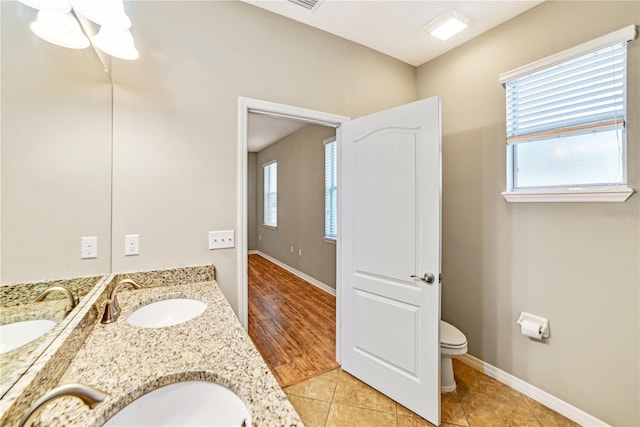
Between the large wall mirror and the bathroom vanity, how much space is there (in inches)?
2.4

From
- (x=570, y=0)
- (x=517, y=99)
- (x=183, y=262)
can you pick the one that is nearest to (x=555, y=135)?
(x=517, y=99)

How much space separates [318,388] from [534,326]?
1.52 metres

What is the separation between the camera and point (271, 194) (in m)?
6.48

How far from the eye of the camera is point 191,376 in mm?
820

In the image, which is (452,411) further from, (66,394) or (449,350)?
(66,394)

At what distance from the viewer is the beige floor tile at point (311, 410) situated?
1.68 m

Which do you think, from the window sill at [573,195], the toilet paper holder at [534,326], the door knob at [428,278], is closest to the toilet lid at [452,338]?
the toilet paper holder at [534,326]

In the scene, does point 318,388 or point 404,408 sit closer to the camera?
point 404,408

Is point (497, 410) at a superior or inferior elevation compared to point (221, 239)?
inferior

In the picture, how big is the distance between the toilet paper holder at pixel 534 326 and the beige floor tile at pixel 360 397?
1.00 m

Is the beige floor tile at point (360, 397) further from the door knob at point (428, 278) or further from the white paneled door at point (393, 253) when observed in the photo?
the door knob at point (428, 278)

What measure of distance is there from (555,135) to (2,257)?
2.61 m

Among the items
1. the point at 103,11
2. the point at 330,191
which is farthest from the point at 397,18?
the point at 330,191

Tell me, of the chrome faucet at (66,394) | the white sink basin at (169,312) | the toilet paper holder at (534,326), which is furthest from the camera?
the toilet paper holder at (534,326)
